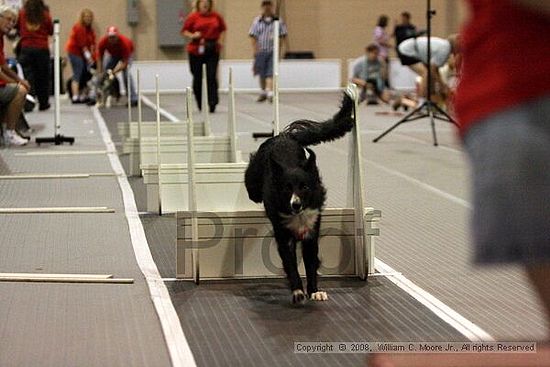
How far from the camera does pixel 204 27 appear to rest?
45.8 ft

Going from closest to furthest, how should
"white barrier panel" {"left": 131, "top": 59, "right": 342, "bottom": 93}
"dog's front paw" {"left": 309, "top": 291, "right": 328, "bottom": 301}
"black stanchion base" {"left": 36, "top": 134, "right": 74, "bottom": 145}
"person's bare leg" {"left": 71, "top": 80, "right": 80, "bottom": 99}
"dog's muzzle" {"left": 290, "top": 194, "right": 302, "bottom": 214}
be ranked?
"dog's muzzle" {"left": 290, "top": 194, "right": 302, "bottom": 214}
"dog's front paw" {"left": 309, "top": 291, "right": 328, "bottom": 301}
"black stanchion base" {"left": 36, "top": 134, "right": 74, "bottom": 145}
"person's bare leg" {"left": 71, "top": 80, "right": 80, "bottom": 99}
"white barrier panel" {"left": 131, "top": 59, "right": 342, "bottom": 93}

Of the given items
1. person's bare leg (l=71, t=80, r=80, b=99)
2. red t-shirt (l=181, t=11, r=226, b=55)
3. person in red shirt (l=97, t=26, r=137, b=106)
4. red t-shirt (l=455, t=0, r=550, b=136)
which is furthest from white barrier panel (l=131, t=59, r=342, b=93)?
red t-shirt (l=455, t=0, r=550, b=136)

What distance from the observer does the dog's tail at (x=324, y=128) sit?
4430 mm

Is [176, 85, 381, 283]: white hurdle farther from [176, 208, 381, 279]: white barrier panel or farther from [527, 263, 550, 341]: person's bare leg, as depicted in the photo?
[527, 263, 550, 341]: person's bare leg

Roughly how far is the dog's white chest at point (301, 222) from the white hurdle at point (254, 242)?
1.72 feet

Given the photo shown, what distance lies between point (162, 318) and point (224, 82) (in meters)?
17.1

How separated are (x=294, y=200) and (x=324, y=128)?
59 cm

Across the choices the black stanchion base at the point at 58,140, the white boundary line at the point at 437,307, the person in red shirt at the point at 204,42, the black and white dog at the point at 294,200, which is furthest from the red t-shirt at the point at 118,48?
the black and white dog at the point at 294,200

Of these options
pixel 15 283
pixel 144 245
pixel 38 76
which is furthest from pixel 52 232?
pixel 38 76

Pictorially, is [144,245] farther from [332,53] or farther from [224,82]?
[332,53]

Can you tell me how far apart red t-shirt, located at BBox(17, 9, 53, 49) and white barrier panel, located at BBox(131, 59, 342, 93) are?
624cm

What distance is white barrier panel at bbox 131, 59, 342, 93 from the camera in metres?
20.4

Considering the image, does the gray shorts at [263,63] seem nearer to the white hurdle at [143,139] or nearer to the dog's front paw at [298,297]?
the white hurdle at [143,139]

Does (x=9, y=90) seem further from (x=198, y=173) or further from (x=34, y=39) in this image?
(x=198, y=173)
